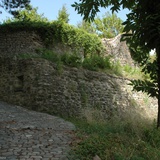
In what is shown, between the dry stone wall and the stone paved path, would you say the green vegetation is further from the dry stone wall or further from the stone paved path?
the dry stone wall

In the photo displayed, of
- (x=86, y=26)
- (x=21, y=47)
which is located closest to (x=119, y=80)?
(x=21, y=47)

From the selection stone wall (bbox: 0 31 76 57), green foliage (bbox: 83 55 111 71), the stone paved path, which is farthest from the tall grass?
stone wall (bbox: 0 31 76 57)

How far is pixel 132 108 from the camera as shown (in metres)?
13.4

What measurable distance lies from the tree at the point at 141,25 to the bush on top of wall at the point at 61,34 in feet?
31.6

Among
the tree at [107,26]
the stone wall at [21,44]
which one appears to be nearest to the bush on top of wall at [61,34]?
the stone wall at [21,44]

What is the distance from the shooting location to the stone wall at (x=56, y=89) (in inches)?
436

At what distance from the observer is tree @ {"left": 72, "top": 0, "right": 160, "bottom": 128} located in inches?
212

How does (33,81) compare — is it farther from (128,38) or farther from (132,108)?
(128,38)

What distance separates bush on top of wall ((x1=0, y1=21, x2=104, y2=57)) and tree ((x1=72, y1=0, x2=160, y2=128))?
31.6 feet

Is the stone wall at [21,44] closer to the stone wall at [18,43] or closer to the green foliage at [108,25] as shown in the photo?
the stone wall at [18,43]

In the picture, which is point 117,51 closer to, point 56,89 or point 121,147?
point 56,89

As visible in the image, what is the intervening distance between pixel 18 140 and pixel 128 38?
3403 millimetres

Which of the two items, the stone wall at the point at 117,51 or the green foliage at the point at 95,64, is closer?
the green foliage at the point at 95,64

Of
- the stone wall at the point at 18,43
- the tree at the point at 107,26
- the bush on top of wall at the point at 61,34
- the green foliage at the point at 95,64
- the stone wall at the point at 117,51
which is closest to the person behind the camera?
the green foliage at the point at 95,64
